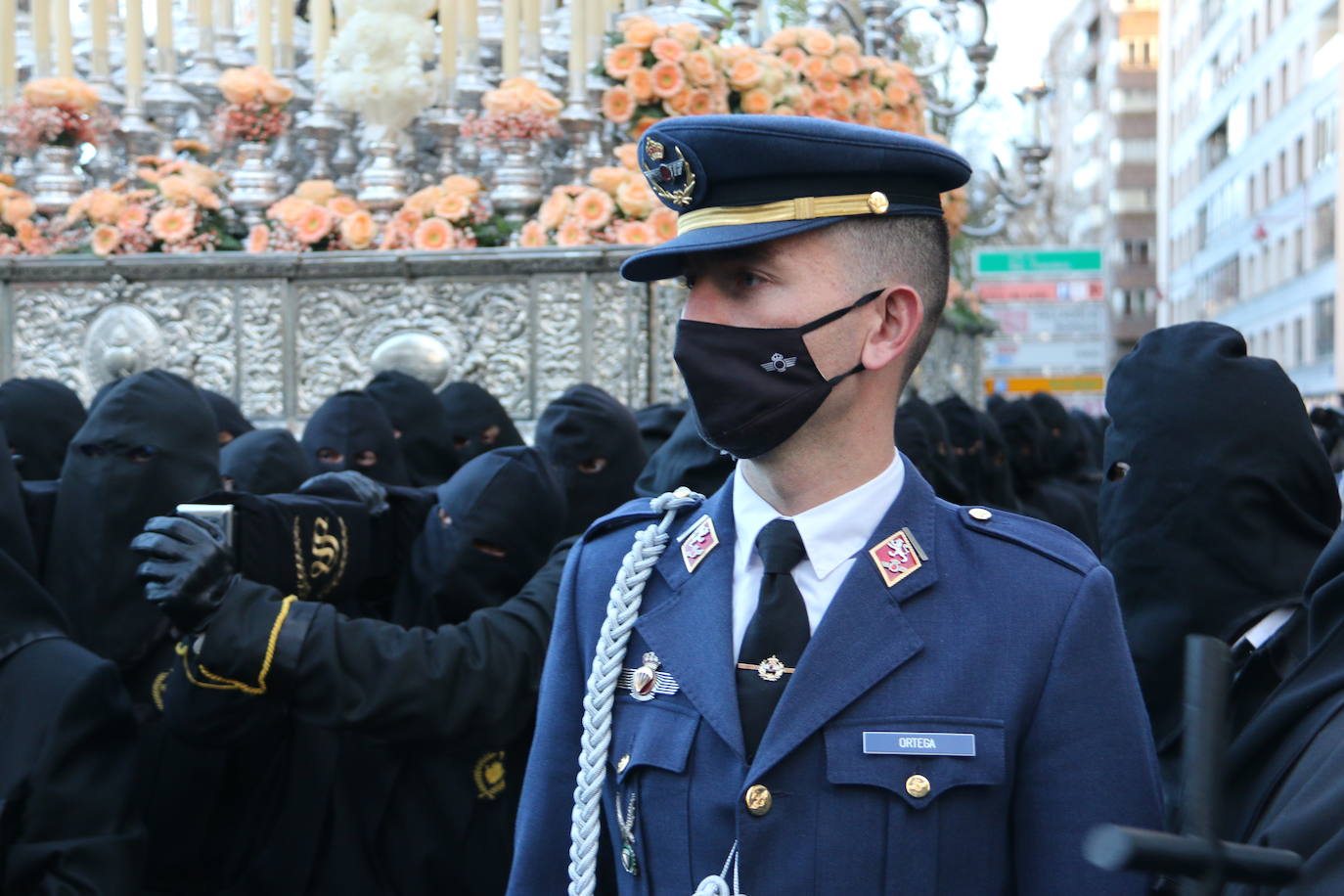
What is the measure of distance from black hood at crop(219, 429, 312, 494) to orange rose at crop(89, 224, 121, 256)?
5.11 metres

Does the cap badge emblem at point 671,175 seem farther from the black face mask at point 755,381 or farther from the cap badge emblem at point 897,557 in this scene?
the cap badge emblem at point 897,557

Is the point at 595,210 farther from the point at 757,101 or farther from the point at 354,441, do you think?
the point at 354,441

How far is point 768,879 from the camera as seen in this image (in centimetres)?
227

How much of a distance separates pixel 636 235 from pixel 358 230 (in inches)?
70.2

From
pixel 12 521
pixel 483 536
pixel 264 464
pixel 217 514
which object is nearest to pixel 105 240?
pixel 264 464

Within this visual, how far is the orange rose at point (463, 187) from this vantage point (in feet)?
34.6

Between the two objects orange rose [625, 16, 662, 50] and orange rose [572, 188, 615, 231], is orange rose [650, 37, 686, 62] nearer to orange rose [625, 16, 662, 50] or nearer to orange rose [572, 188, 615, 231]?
orange rose [625, 16, 662, 50]

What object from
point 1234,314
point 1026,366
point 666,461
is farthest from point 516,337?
point 1234,314

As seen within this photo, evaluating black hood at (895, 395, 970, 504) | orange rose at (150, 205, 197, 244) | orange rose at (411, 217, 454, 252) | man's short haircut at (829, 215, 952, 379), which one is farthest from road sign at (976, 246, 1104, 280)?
man's short haircut at (829, 215, 952, 379)

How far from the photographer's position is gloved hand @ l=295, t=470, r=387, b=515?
4.46 m

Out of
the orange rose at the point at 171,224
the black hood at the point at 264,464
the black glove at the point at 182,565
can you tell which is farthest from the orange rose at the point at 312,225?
the black glove at the point at 182,565

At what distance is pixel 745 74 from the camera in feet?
34.0

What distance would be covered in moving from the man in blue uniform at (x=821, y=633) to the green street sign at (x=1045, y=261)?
17655 mm

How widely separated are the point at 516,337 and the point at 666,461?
5435 mm
